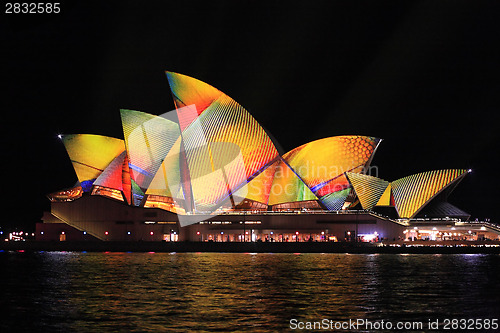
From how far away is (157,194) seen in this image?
73375 millimetres

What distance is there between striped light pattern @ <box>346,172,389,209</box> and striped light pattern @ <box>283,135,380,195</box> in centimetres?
121

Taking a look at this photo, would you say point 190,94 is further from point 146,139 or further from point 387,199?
point 387,199

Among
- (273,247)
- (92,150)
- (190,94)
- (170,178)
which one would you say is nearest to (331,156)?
(273,247)

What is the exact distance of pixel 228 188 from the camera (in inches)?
2854

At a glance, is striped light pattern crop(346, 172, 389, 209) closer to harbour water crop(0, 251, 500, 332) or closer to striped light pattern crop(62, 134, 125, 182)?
striped light pattern crop(62, 134, 125, 182)

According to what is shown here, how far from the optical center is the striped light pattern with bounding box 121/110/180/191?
67.0m

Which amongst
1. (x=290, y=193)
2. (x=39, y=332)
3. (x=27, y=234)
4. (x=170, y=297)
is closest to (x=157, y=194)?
(x=290, y=193)

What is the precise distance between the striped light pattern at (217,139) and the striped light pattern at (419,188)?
15533 millimetres

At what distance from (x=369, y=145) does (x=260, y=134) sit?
1235 cm

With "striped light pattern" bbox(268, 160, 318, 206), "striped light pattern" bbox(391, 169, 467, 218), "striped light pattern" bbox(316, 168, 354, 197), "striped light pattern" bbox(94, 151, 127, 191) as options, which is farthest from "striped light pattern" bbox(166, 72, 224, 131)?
"striped light pattern" bbox(391, 169, 467, 218)

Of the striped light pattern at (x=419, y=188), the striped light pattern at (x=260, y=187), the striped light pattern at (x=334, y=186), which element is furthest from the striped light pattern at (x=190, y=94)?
the striped light pattern at (x=419, y=188)

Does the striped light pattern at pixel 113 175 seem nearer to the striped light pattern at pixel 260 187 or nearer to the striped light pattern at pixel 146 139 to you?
the striped light pattern at pixel 146 139

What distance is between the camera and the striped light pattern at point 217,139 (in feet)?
216

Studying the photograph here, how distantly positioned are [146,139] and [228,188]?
36.8 ft
